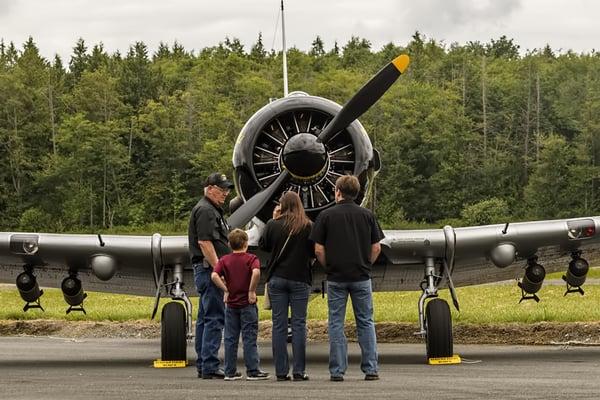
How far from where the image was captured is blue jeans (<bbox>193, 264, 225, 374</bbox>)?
12383 millimetres

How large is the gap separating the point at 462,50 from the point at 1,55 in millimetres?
54471

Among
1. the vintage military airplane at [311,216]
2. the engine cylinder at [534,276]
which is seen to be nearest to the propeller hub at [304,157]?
the vintage military airplane at [311,216]

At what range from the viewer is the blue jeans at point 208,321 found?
12383 mm

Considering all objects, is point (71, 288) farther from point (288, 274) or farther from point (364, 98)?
point (288, 274)

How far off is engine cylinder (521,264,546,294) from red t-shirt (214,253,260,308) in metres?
5.51

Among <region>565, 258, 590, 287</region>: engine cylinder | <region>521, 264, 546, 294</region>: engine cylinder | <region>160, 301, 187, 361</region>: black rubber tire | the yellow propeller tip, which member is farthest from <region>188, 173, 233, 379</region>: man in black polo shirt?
<region>565, 258, 590, 287</region>: engine cylinder

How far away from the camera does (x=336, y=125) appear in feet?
49.2

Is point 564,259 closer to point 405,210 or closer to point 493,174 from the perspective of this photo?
point 405,210

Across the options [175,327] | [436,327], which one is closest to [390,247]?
[436,327]

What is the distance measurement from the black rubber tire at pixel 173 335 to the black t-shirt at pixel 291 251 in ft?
9.81

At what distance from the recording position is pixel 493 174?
107812 millimetres

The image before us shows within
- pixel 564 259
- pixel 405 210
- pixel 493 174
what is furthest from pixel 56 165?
pixel 564 259

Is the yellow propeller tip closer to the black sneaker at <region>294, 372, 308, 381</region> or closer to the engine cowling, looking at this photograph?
the engine cowling

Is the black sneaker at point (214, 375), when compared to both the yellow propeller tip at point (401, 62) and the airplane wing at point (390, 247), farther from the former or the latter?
the yellow propeller tip at point (401, 62)
